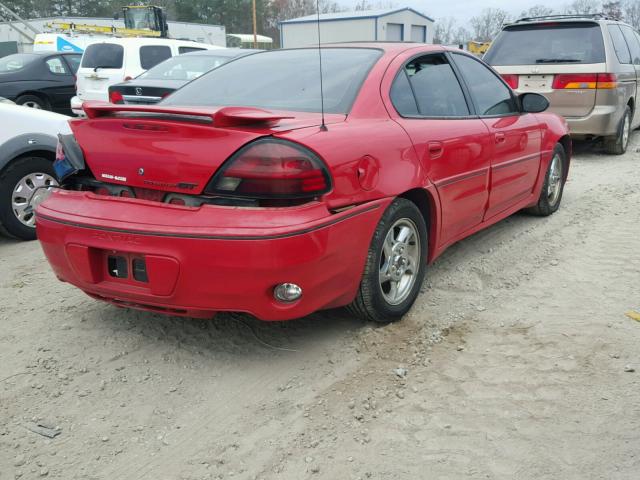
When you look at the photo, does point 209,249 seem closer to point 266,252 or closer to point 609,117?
point 266,252

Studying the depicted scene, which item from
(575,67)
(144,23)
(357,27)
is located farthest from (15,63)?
(357,27)

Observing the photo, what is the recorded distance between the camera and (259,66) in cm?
380

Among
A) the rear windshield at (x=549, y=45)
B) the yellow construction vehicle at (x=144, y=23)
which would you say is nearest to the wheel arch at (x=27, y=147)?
the rear windshield at (x=549, y=45)

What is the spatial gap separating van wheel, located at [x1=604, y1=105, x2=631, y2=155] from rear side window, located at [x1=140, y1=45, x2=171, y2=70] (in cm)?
744

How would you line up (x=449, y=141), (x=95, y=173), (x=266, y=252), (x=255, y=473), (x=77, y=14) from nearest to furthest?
1. (x=255, y=473)
2. (x=266, y=252)
3. (x=95, y=173)
4. (x=449, y=141)
5. (x=77, y=14)

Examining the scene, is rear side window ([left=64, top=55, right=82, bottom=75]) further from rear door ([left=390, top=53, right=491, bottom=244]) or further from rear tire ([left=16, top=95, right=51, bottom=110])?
rear door ([left=390, top=53, right=491, bottom=244])

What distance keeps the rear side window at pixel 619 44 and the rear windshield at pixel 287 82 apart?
6.24 meters

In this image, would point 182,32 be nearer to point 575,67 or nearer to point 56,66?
point 56,66

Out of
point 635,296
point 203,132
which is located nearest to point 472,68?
point 635,296

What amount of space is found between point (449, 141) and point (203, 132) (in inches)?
62.3

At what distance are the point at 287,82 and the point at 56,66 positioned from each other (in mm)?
10386

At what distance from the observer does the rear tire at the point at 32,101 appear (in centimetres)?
1165

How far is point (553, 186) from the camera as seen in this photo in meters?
5.63

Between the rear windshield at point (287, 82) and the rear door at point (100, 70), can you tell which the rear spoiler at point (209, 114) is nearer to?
the rear windshield at point (287, 82)
